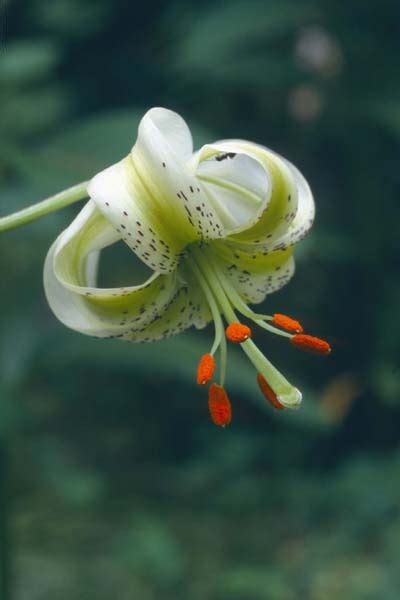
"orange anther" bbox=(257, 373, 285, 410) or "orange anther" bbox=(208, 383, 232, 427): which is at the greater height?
"orange anther" bbox=(208, 383, 232, 427)

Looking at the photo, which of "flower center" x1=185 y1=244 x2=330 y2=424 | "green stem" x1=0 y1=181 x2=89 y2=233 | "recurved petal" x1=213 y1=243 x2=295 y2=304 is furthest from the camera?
"recurved petal" x1=213 y1=243 x2=295 y2=304

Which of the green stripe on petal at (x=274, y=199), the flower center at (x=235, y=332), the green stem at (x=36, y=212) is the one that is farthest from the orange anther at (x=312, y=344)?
the green stem at (x=36, y=212)

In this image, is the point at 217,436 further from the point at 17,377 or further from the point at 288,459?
the point at 17,377

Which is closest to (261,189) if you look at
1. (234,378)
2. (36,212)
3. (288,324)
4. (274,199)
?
(274,199)

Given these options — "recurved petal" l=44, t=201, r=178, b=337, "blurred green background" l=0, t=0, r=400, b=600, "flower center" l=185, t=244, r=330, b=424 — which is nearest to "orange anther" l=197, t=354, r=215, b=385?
"flower center" l=185, t=244, r=330, b=424

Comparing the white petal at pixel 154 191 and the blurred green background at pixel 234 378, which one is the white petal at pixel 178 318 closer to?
the white petal at pixel 154 191

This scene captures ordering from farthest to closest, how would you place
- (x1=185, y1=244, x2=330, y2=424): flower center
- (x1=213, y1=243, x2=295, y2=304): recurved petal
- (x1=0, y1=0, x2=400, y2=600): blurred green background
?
1. (x1=0, y1=0, x2=400, y2=600): blurred green background
2. (x1=213, y1=243, x2=295, y2=304): recurved petal
3. (x1=185, y1=244, x2=330, y2=424): flower center

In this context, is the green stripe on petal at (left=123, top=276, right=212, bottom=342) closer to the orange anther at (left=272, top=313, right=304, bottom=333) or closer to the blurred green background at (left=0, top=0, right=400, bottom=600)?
the orange anther at (left=272, top=313, right=304, bottom=333)
